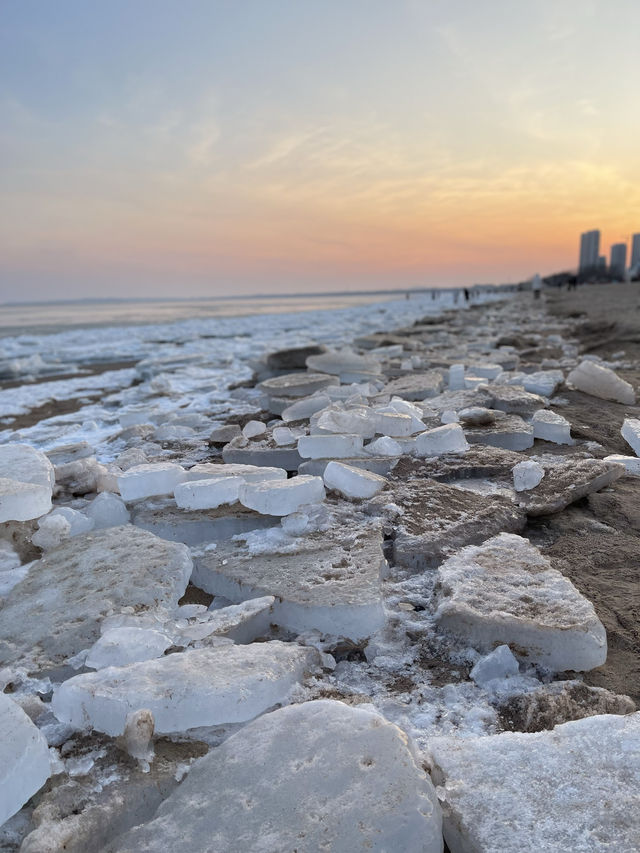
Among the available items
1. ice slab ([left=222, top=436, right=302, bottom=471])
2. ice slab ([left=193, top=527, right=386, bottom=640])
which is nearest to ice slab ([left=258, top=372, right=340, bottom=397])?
ice slab ([left=222, top=436, right=302, bottom=471])

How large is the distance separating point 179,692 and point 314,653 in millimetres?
356

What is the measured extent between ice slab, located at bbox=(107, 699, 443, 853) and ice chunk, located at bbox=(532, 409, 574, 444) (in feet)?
7.60

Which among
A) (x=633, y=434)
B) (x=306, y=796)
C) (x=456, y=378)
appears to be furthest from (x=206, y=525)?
(x=456, y=378)

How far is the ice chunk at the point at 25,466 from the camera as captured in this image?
224 centimetres

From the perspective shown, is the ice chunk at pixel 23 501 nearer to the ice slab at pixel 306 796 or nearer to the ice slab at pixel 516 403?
the ice slab at pixel 306 796

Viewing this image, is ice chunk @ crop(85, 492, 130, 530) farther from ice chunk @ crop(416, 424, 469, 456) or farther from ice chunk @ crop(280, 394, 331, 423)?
ice chunk @ crop(280, 394, 331, 423)

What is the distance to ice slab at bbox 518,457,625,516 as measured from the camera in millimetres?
2146

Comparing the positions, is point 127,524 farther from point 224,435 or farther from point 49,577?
point 224,435

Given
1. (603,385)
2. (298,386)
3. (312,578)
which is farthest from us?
(298,386)

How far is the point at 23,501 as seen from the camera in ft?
6.45

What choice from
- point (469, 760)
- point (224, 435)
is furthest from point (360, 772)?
point (224, 435)

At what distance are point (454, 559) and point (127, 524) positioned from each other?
46.3 inches

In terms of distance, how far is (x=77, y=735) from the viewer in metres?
1.16

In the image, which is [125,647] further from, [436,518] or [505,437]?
[505,437]
